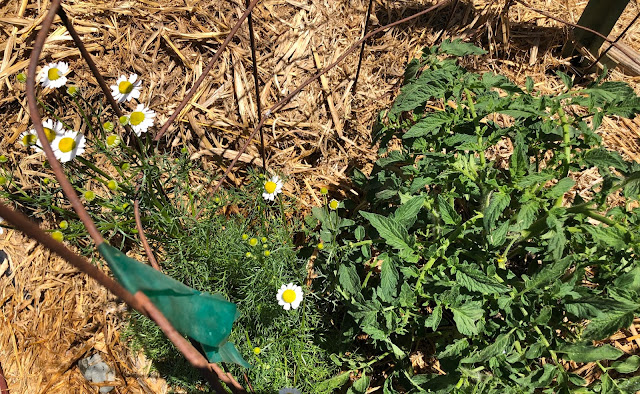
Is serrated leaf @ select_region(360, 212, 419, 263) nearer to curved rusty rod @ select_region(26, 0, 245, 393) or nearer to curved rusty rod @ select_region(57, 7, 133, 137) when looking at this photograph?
curved rusty rod @ select_region(26, 0, 245, 393)

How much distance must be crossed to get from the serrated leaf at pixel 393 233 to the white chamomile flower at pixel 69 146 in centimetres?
90

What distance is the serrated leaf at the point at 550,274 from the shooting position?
1.30 m

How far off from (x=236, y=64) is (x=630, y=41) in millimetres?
2086

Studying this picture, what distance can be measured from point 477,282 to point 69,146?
4.22 ft

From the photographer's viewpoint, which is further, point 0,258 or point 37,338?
point 0,258

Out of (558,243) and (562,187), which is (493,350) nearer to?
(558,243)

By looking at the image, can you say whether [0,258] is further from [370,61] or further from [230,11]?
[370,61]

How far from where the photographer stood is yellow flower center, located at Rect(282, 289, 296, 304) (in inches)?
64.3

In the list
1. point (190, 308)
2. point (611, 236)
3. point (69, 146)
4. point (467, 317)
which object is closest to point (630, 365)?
point (611, 236)

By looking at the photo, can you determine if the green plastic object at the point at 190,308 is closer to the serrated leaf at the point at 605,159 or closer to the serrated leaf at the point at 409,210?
the serrated leaf at the point at 409,210

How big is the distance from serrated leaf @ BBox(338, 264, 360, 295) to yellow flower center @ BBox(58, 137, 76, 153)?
922mm

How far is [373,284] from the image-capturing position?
1.96m

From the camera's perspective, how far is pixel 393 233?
1434mm

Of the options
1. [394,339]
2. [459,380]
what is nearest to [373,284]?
[394,339]
